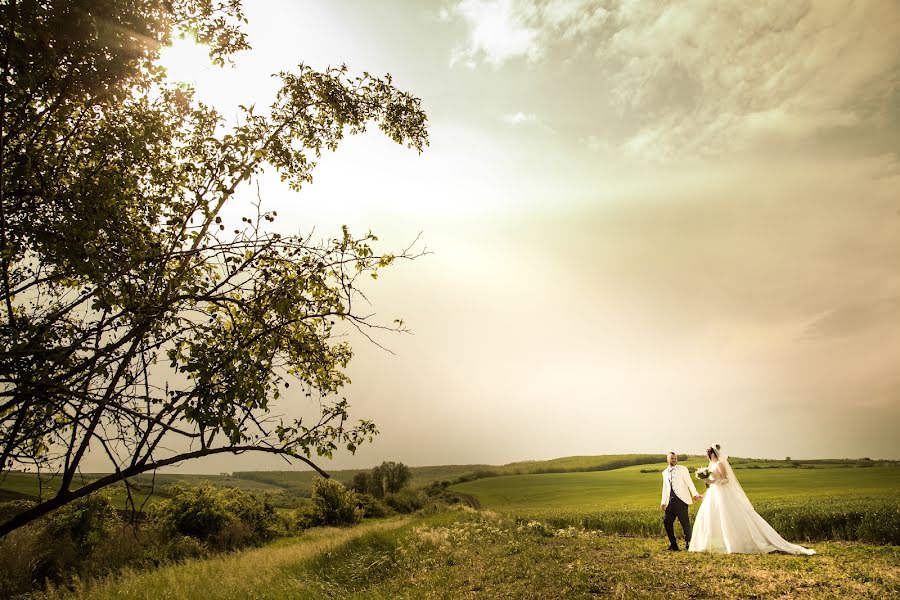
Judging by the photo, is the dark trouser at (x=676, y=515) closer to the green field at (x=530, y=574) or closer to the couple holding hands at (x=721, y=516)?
the couple holding hands at (x=721, y=516)

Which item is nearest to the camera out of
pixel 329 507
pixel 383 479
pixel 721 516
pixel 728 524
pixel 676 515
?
pixel 728 524

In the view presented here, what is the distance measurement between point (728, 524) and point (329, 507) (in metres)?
48.1

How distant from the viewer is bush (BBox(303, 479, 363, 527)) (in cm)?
5072

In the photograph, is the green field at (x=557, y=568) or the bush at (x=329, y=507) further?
the bush at (x=329, y=507)

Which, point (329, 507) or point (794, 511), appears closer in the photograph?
point (794, 511)

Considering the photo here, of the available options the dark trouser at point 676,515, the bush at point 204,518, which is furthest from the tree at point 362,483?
the dark trouser at point 676,515

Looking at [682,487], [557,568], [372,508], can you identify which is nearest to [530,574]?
[557,568]

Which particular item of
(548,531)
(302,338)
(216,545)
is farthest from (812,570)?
(216,545)

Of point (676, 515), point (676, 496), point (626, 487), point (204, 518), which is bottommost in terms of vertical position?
point (626, 487)

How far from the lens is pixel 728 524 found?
13070 millimetres

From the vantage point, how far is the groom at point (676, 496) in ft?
47.6

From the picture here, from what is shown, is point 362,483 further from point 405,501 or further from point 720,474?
point 720,474

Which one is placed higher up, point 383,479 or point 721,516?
point 721,516

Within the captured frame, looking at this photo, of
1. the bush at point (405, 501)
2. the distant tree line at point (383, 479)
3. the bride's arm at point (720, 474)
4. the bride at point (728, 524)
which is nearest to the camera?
the bride at point (728, 524)
